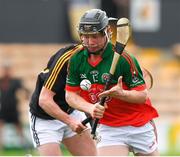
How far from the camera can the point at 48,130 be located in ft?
32.7

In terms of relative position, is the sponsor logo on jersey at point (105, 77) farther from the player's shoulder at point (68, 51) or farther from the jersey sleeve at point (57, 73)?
the jersey sleeve at point (57, 73)

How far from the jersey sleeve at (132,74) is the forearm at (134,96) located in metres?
0.08

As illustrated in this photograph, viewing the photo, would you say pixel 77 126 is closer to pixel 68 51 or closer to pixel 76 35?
pixel 68 51

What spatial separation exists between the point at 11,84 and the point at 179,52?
565 centimetres

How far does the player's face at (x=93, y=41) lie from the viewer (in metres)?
8.84

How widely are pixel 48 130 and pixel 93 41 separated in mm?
1472

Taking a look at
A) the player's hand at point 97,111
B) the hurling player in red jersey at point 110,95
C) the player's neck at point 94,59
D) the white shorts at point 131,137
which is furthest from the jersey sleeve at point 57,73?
the player's hand at point 97,111

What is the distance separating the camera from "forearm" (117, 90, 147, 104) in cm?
874

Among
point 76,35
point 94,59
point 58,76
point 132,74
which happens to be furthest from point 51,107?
point 76,35

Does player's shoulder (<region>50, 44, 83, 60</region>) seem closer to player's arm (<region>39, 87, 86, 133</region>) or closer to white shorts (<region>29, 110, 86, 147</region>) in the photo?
player's arm (<region>39, 87, 86, 133</region>)

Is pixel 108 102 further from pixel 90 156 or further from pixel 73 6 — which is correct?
pixel 73 6

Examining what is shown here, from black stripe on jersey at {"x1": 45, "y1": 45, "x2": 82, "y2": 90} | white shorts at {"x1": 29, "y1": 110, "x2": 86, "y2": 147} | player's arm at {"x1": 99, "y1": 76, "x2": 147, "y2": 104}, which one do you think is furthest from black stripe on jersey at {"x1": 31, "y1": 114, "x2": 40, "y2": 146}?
player's arm at {"x1": 99, "y1": 76, "x2": 147, "y2": 104}

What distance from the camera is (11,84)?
18.9 meters

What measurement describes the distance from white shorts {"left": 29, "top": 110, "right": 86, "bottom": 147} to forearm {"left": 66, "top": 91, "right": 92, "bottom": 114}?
83 cm
